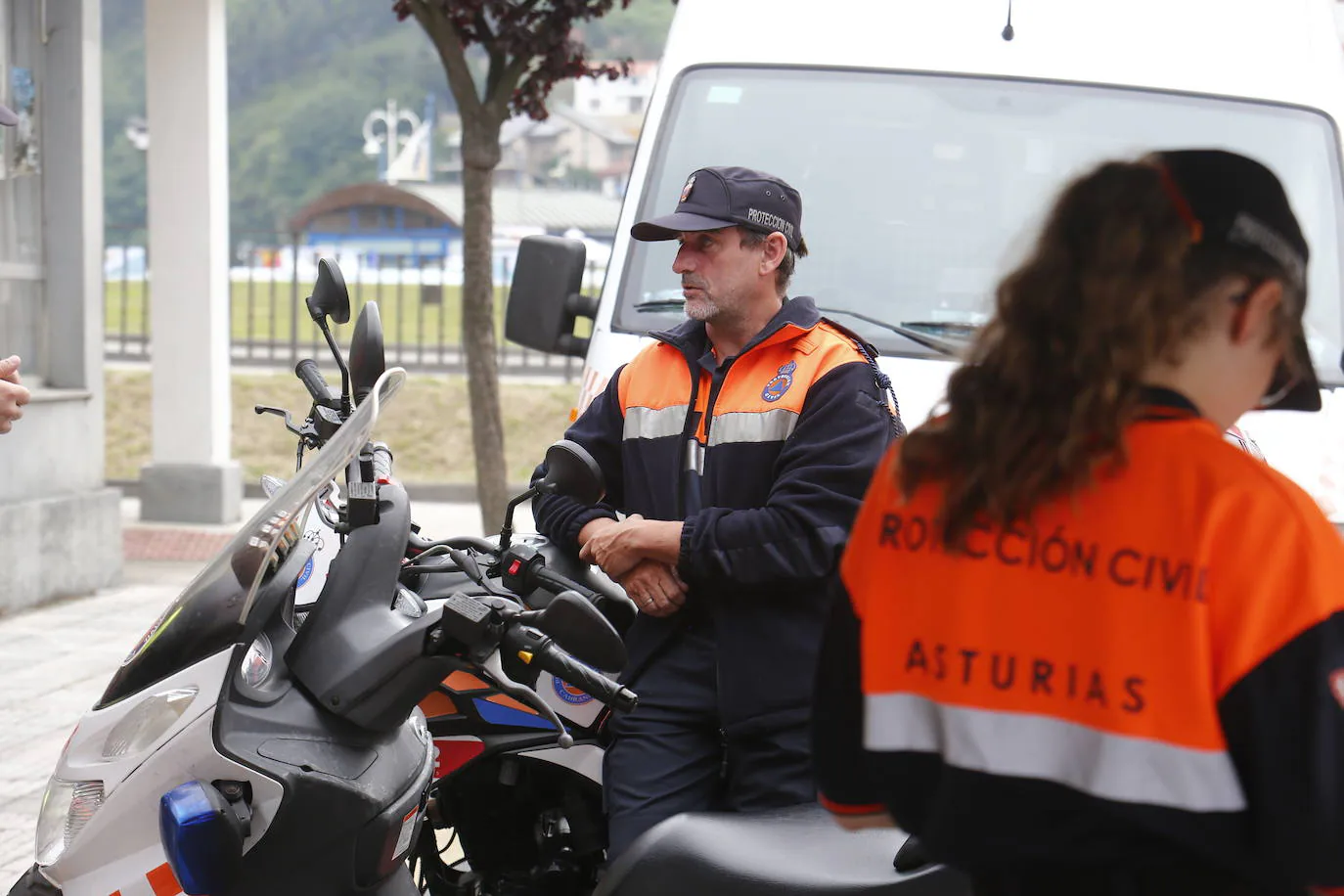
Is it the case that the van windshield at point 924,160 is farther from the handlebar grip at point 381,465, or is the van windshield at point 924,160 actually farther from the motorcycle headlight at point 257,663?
the motorcycle headlight at point 257,663

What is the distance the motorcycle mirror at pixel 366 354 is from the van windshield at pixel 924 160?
206 cm

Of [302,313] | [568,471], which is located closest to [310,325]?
[302,313]

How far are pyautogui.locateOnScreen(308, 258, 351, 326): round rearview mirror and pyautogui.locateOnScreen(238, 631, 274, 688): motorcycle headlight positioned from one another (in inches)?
22.6

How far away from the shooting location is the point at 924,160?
16.1ft

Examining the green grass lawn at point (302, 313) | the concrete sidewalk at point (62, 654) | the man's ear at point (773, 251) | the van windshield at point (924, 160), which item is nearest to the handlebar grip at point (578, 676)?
the man's ear at point (773, 251)

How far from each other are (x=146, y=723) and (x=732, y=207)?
1.64 m

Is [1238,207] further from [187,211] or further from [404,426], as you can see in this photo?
[404,426]

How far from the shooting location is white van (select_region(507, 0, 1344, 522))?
4754mm

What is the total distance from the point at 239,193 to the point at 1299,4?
75.0 metres

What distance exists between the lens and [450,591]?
3.09 metres

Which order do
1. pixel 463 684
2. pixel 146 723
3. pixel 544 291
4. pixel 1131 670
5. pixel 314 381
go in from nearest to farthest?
pixel 1131 670, pixel 146 723, pixel 314 381, pixel 463 684, pixel 544 291

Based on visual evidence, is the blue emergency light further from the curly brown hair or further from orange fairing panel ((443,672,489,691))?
the curly brown hair

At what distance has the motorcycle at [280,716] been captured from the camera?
230 cm

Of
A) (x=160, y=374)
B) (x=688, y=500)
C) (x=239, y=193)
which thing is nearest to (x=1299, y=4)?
(x=688, y=500)
